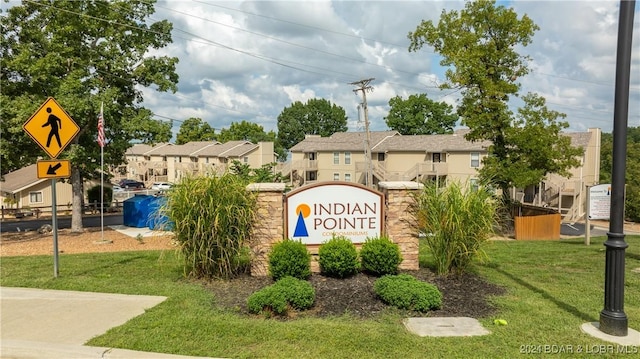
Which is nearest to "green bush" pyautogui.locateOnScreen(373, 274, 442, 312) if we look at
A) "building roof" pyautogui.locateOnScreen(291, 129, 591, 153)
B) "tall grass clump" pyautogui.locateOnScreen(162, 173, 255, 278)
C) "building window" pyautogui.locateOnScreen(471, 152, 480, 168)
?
"tall grass clump" pyautogui.locateOnScreen(162, 173, 255, 278)

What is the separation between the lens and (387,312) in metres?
6.11

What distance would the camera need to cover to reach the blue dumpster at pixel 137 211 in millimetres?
19484

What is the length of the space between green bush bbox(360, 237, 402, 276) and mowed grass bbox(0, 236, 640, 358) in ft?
5.89

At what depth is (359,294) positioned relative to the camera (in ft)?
22.6

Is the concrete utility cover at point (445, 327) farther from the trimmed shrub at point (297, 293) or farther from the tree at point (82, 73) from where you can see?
the tree at point (82, 73)

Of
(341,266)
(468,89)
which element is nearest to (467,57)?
(468,89)

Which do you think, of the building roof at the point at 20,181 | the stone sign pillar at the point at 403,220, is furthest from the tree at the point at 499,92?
the building roof at the point at 20,181

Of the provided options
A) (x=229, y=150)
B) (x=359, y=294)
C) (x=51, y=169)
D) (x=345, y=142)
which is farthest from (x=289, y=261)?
(x=229, y=150)

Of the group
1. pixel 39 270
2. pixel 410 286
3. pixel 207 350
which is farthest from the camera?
pixel 39 270

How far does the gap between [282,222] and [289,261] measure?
1.00 metres

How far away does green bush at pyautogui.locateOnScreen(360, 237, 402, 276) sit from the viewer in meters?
7.80

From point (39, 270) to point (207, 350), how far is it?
6.22m

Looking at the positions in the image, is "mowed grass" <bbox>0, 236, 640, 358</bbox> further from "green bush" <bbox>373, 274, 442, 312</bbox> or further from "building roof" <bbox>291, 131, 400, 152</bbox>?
"building roof" <bbox>291, 131, 400, 152</bbox>

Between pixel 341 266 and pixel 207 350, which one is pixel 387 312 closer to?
pixel 341 266
